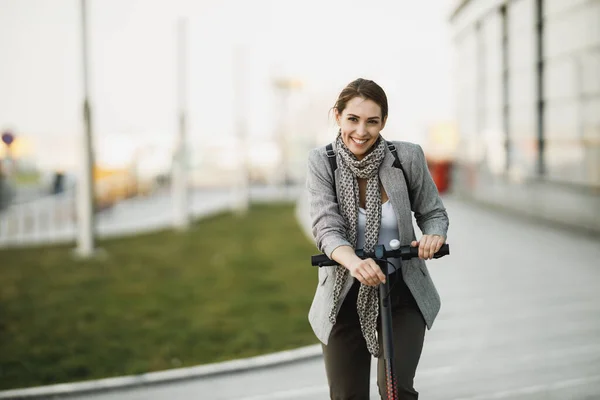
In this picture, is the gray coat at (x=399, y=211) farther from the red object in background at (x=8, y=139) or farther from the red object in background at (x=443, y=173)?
the red object in background at (x=443, y=173)

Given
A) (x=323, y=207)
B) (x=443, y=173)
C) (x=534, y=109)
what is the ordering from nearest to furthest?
(x=323, y=207) < (x=534, y=109) < (x=443, y=173)

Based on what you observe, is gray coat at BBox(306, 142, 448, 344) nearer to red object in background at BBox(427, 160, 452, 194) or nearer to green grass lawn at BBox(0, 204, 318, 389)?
green grass lawn at BBox(0, 204, 318, 389)

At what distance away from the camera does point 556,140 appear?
59.4 feet

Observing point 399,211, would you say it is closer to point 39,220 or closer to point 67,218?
point 39,220

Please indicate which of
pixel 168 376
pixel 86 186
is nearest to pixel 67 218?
pixel 86 186

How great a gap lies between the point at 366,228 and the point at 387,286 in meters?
0.24

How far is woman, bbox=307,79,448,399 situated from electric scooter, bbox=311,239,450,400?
5 cm

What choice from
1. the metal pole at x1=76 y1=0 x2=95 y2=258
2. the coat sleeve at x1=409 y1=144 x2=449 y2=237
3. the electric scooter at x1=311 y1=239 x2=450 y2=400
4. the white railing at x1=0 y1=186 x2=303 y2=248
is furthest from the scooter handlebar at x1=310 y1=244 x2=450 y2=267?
the white railing at x1=0 y1=186 x2=303 y2=248

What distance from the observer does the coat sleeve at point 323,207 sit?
11.1 feet

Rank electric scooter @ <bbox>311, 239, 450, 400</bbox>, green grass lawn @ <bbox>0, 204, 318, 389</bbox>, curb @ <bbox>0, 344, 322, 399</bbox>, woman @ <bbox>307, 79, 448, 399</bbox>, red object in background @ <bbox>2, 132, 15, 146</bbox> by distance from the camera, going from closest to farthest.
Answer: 1. electric scooter @ <bbox>311, 239, 450, 400</bbox>
2. woman @ <bbox>307, 79, 448, 399</bbox>
3. curb @ <bbox>0, 344, 322, 399</bbox>
4. green grass lawn @ <bbox>0, 204, 318, 389</bbox>
5. red object in background @ <bbox>2, 132, 15, 146</bbox>

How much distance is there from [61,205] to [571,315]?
69.9 feet

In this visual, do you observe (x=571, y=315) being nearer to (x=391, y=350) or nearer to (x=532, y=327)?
(x=532, y=327)

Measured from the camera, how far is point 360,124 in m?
3.42

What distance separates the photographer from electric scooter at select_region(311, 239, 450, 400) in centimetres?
332
